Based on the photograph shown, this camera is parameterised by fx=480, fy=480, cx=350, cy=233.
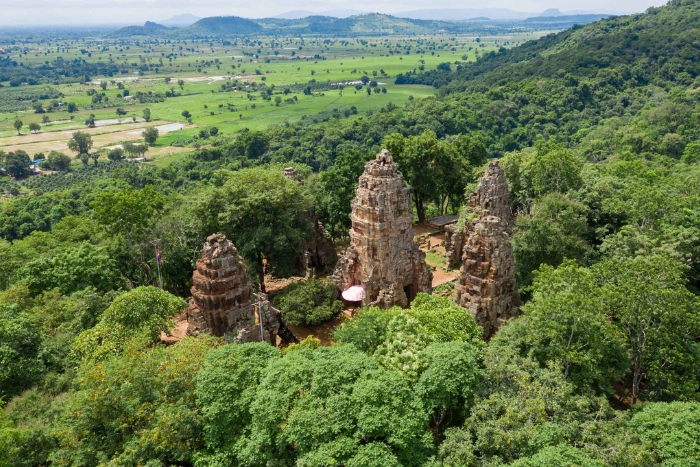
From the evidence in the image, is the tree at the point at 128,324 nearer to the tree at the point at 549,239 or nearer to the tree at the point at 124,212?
Answer: the tree at the point at 124,212

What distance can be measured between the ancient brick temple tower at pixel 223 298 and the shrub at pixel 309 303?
10.6 feet

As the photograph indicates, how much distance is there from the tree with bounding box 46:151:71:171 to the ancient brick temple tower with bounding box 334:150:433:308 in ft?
311

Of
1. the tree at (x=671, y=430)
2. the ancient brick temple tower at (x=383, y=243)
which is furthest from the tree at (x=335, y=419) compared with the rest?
the ancient brick temple tower at (x=383, y=243)

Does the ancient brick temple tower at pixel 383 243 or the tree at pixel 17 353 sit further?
the ancient brick temple tower at pixel 383 243

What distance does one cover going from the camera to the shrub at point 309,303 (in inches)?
1178

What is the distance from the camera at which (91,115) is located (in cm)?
14762

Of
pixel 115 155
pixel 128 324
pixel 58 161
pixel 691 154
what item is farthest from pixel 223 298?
pixel 115 155

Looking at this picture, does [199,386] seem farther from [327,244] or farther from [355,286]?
[327,244]

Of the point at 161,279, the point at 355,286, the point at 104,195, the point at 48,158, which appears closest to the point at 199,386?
the point at 355,286

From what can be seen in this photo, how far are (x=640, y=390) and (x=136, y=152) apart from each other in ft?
367

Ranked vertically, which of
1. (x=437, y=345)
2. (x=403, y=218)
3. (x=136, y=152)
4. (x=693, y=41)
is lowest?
(x=136, y=152)

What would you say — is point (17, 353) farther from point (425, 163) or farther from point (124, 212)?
point (425, 163)

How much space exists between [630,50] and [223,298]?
12622 cm

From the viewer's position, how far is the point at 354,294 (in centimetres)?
3045
